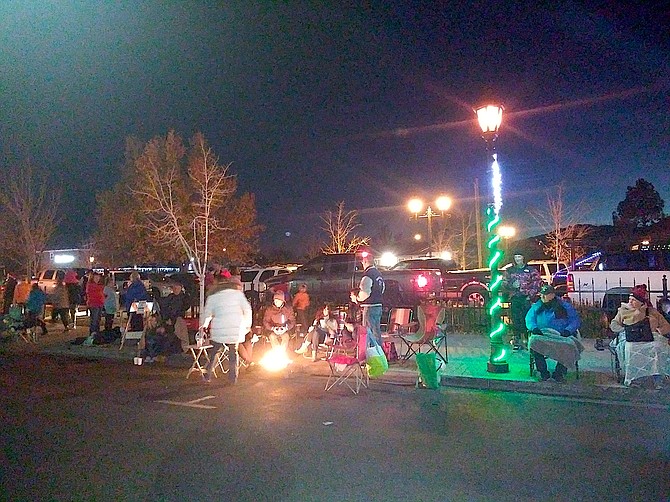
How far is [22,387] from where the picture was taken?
10273 mm

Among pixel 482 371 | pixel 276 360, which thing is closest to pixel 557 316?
pixel 482 371

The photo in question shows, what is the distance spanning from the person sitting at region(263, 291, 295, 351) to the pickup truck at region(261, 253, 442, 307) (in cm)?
646

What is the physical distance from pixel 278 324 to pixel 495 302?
381 cm

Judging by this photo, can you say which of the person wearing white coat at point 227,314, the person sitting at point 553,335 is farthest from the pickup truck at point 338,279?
the person wearing white coat at point 227,314

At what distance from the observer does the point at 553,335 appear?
9.93 m

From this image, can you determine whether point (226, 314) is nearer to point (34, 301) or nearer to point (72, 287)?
point (34, 301)

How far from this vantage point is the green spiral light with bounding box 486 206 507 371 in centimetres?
1061

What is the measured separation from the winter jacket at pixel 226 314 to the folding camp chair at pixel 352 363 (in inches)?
60.0

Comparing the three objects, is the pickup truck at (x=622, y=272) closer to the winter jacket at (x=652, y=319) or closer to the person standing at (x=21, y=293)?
the winter jacket at (x=652, y=319)

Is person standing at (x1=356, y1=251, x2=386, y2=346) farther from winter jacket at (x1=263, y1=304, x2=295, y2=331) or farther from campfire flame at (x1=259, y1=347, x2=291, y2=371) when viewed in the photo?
campfire flame at (x1=259, y1=347, x2=291, y2=371)

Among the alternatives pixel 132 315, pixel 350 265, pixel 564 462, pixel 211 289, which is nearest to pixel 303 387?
pixel 211 289

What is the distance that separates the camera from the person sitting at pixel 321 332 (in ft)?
40.3

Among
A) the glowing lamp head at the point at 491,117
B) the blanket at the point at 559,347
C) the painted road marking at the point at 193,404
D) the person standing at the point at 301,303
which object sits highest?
the glowing lamp head at the point at 491,117

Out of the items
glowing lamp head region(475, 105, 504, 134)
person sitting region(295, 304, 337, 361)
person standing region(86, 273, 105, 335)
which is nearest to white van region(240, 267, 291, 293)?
person standing region(86, 273, 105, 335)
